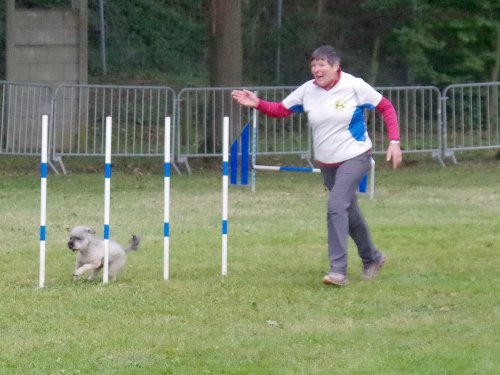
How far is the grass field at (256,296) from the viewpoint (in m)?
7.47

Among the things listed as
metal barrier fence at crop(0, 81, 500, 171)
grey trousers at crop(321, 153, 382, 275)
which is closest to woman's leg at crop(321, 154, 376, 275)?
grey trousers at crop(321, 153, 382, 275)

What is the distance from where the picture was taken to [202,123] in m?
21.8

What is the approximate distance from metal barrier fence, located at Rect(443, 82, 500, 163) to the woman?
1181 centimetres

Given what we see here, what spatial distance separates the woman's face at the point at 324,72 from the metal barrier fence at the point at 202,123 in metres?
10.7

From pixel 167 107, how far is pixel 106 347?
14782 mm

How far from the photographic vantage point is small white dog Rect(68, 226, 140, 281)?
9.84 metres

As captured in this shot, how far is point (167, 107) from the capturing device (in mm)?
22328

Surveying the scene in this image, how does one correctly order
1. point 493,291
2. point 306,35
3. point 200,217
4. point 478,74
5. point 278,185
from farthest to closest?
point 306,35 < point 478,74 < point 278,185 < point 200,217 < point 493,291

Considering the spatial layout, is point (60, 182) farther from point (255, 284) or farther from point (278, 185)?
point (255, 284)

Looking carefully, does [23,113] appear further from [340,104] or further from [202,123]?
[340,104]

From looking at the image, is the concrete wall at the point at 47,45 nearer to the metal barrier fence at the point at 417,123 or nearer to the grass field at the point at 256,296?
the metal barrier fence at the point at 417,123

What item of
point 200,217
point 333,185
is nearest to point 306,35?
point 200,217

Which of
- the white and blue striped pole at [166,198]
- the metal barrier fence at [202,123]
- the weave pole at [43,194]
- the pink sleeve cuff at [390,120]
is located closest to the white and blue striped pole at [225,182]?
the white and blue striped pole at [166,198]

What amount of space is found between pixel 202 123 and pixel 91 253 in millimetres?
11995
